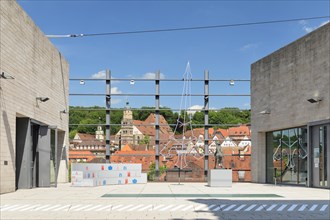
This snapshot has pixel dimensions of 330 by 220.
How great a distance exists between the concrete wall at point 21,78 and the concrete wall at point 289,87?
1266 centimetres

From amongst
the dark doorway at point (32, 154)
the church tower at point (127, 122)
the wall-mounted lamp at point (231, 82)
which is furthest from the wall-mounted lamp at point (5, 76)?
the wall-mounted lamp at point (231, 82)

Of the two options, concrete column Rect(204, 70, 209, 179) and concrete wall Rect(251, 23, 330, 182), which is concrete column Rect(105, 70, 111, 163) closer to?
concrete column Rect(204, 70, 209, 179)

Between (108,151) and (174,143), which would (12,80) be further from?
(174,143)

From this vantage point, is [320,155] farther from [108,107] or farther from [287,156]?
[108,107]

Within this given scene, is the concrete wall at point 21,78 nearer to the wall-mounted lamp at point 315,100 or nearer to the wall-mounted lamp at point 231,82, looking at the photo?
the wall-mounted lamp at point 231,82

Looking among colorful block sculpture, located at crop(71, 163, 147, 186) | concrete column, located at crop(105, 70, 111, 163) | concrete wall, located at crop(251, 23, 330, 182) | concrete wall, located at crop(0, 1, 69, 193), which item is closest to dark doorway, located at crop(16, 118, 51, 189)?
concrete wall, located at crop(0, 1, 69, 193)

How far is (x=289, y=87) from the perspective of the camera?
81.8 feet

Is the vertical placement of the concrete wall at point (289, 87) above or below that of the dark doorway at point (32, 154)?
above

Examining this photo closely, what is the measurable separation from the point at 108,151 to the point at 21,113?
949 cm

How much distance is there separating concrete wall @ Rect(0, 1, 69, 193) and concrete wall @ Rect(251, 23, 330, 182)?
12.7 m

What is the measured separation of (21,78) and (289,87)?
46.6 feet

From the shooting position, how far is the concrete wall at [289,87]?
71.1ft

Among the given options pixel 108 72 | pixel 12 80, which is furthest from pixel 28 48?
pixel 108 72

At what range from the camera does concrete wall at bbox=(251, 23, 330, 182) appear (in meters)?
21.7
